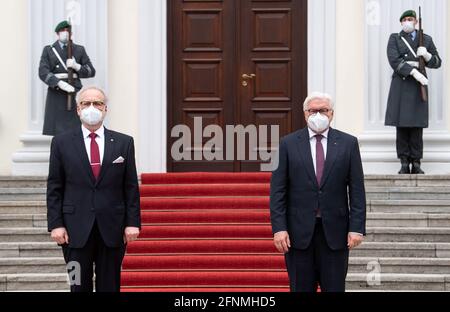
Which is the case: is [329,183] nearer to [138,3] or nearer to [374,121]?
[374,121]

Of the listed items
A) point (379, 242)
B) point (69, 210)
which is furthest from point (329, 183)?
point (379, 242)

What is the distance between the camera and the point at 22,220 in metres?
10.5

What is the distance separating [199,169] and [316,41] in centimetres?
203

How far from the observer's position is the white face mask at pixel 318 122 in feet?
22.9

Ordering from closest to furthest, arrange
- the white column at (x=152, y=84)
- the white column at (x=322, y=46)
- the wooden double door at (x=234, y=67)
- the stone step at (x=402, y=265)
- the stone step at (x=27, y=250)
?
the stone step at (x=402, y=265) < the stone step at (x=27, y=250) < the white column at (x=322, y=46) < the white column at (x=152, y=84) < the wooden double door at (x=234, y=67)

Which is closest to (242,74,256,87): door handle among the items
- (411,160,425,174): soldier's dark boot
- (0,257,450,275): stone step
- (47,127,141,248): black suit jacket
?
(411,160,425,174): soldier's dark boot

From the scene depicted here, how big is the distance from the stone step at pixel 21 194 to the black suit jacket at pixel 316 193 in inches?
190

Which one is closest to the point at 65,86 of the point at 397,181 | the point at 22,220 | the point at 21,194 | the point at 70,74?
the point at 70,74

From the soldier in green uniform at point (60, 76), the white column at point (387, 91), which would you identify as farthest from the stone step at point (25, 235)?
Result: the white column at point (387, 91)

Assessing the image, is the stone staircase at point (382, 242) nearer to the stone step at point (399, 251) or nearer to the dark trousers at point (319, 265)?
the stone step at point (399, 251)

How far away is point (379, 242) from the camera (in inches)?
395

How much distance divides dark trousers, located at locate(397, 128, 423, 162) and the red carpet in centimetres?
150

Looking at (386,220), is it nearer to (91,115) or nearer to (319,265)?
(319,265)

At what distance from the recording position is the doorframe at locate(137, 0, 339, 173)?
1241 cm
